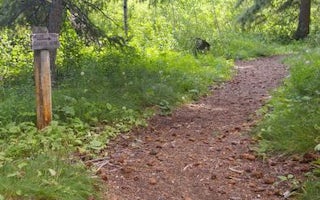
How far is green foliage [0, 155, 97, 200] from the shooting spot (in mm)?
3668

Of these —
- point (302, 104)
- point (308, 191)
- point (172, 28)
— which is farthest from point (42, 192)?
point (172, 28)

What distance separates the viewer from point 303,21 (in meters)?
20.3

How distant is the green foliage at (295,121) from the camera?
4.97 meters

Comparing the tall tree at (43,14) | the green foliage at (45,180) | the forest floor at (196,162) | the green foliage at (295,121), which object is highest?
the tall tree at (43,14)

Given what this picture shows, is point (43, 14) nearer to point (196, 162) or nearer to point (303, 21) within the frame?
point (196, 162)

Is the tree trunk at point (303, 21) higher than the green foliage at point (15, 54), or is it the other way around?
the tree trunk at point (303, 21)

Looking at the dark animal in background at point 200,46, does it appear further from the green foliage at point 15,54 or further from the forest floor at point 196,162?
the forest floor at point 196,162

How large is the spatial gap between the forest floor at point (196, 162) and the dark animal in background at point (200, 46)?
739 cm

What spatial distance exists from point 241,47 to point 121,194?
14111 mm

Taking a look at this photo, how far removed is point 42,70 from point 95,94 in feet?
6.19

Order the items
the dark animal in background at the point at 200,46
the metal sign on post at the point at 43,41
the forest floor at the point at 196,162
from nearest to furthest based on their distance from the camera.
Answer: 1. the forest floor at the point at 196,162
2. the metal sign on post at the point at 43,41
3. the dark animal in background at the point at 200,46

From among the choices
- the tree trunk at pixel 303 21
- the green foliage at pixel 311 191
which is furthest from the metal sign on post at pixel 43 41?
the tree trunk at pixel 303 21

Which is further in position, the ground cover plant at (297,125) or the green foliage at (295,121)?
the green foliage at (295,121)

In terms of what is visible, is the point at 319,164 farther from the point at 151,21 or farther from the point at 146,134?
the point at 151,21
